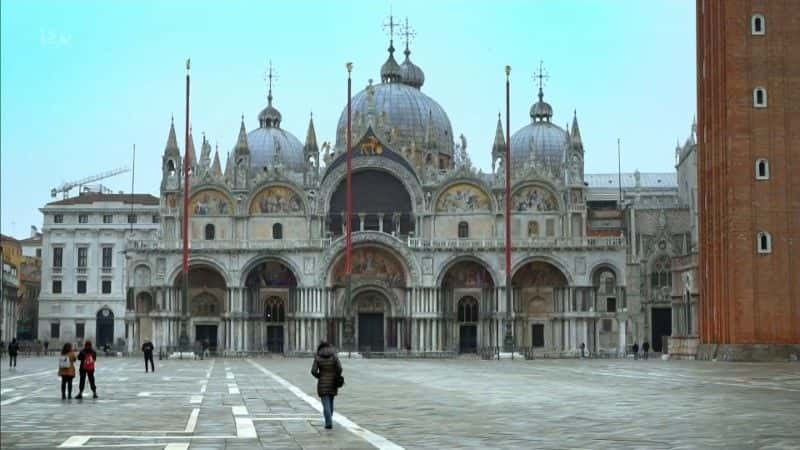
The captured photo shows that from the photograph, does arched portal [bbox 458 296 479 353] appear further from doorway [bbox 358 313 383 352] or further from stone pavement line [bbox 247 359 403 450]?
stone pavement line [bbox 247 359 403 450]

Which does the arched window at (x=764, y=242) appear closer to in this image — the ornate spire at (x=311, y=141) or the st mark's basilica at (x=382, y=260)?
the st mark's basilica at (x=382, y=260)

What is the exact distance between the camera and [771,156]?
59594mm

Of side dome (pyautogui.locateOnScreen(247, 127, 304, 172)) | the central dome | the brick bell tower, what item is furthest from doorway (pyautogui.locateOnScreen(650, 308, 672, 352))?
the brick bell tower

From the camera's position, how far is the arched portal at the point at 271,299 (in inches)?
3484

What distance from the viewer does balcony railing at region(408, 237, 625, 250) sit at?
85000 millimetres

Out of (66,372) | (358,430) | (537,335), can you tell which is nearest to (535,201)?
(537,335)

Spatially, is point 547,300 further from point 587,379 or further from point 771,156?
point 587,379

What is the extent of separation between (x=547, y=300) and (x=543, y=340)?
274 centimetres

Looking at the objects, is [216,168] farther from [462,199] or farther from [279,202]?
[462,199]

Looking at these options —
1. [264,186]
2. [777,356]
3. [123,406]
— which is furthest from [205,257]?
[123,406]

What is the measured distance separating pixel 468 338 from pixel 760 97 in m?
32.9

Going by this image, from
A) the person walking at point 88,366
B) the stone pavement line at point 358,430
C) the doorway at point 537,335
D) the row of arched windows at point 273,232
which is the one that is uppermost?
the row of arched windows at point 273,232

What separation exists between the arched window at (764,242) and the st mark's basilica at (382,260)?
22.7m

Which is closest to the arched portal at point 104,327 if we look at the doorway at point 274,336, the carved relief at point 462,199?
the doorway at point 274,336
